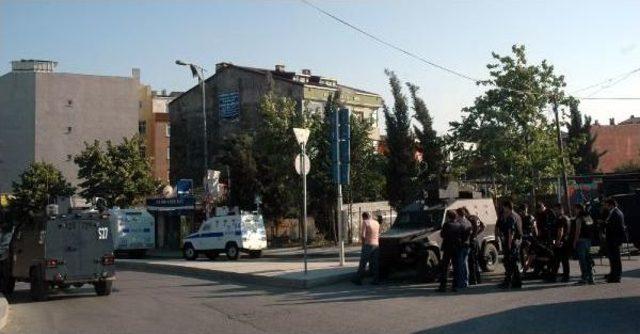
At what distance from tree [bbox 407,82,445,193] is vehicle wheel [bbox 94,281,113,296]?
24568mm

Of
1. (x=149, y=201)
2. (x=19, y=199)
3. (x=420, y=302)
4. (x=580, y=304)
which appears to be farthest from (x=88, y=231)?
(x=19, y=199)

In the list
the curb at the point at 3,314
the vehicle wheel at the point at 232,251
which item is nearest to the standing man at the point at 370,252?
the curb at the point at 3,314

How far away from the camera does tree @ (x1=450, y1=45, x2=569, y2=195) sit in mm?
32719

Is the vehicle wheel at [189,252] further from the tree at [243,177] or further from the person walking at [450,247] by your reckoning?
the person walking at [450,247]

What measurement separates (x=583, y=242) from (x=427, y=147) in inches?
979

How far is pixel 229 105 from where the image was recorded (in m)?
67.1

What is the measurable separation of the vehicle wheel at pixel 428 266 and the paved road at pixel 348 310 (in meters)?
0.39

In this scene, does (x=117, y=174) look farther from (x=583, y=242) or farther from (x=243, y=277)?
(x=583, y=242)

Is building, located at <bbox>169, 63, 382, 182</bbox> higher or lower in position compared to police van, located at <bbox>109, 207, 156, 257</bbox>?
higher

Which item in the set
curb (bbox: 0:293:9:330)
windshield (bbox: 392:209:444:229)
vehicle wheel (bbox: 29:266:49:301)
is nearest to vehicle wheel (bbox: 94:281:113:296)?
vehicle wheel (bbox: 29:266:49:301)

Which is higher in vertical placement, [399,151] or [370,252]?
[399,151]

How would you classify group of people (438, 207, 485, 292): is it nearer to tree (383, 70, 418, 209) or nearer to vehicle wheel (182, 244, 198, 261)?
vehicle wheel (182, 244, 198, 261)

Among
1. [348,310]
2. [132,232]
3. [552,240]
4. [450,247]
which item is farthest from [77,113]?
[348,310]

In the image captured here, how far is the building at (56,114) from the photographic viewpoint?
74.2 m
